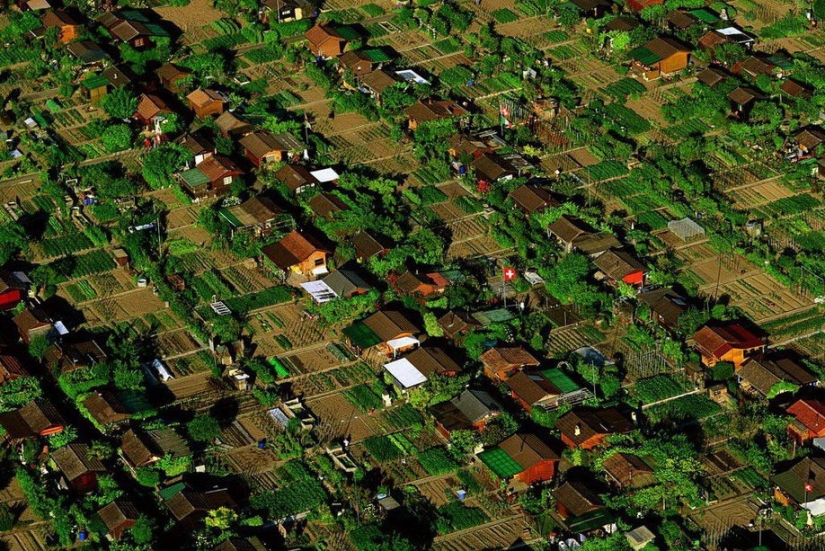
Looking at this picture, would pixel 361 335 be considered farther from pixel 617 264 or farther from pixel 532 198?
pixel 532 198

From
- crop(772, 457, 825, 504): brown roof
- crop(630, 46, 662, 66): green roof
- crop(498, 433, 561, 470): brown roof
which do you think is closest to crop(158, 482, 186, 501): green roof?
crop(498, 433, 561, 470): brown roof

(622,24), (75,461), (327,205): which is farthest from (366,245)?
(622,24)

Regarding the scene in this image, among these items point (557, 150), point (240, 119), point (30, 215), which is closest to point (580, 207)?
point (557, 150)

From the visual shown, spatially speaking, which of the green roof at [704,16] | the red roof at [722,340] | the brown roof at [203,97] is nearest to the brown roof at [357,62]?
the brown roof at [203,97]

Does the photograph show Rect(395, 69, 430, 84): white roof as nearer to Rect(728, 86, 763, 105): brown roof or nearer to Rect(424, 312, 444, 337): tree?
Rect(728, 86, 763, 105): brown roof

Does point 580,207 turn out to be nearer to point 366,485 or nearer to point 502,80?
point 502,80
